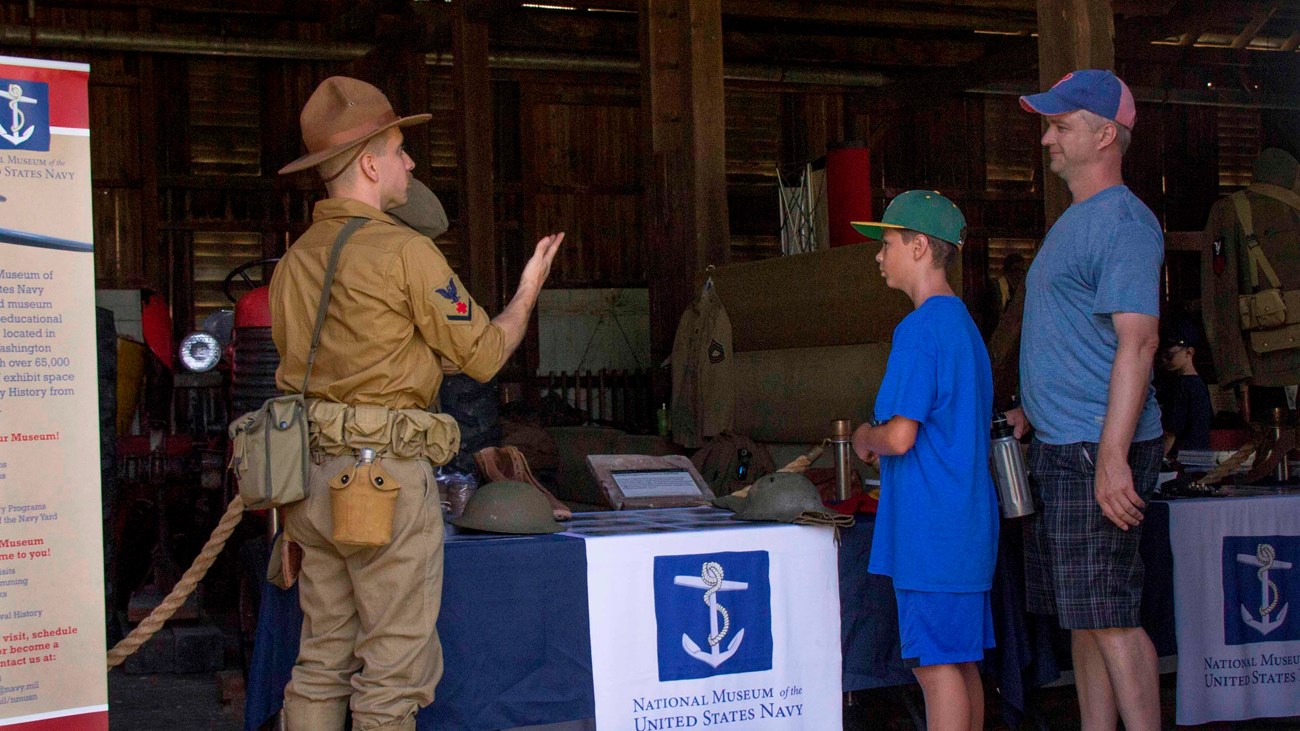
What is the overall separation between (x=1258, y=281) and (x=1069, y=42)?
3.41 meters

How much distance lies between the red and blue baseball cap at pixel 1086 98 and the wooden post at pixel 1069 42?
150cm

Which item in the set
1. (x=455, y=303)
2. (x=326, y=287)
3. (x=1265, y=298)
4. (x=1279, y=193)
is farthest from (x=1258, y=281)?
(x=326, y=287)

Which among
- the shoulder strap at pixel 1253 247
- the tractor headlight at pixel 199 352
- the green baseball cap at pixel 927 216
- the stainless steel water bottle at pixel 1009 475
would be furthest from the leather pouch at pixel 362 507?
the shoulder strap at pixel 1253 247

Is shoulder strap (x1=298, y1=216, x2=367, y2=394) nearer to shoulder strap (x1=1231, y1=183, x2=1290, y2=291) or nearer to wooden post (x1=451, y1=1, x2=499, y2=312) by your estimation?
shoulder strap (x1=1231, y1=183, x2=1290, y2=291)

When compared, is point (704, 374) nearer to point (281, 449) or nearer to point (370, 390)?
point (370, 390)

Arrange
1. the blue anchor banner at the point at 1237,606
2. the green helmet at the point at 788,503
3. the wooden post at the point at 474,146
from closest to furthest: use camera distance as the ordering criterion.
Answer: the green helmet at the point at 788,503
the blue anchor banner at the point at 1237,606
the wooden post at the point at 474,146

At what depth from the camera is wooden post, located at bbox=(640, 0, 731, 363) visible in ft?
24.5

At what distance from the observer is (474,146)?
398 inches

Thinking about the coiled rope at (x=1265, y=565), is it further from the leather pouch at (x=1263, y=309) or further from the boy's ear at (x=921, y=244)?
the leather pouch at (x=1263, y=309)

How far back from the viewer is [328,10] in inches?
511

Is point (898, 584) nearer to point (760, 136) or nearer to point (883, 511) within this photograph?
point (883, 511)

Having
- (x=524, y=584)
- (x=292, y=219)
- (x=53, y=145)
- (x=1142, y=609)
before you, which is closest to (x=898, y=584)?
(x=524, y=584)

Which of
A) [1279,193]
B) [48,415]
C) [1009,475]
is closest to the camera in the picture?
[48,415]

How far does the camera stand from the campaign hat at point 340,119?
3418mm
